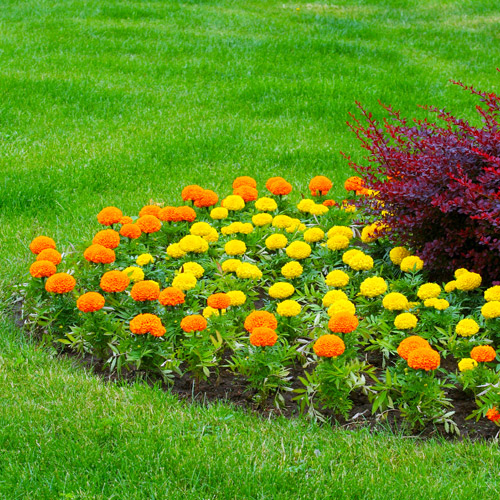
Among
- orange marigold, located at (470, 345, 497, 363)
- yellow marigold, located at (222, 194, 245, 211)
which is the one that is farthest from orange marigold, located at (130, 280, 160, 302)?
orange marigold, located at (470, 345, 497, 363)

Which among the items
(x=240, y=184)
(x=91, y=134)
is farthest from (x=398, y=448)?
(x=91, y=134)

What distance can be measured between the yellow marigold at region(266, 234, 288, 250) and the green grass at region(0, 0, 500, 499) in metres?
1.32

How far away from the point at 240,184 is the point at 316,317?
175 centimetres

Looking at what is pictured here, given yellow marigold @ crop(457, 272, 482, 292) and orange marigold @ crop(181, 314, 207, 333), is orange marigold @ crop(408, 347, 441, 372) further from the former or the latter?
orange marigold @ crop(181, 314, 207, 333)

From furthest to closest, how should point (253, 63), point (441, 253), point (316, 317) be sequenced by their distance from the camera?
point (253, 63)
point (441, 253)
point (316, 317)

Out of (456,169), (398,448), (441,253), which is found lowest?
(398,448)

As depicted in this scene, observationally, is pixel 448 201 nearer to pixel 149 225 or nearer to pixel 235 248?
pixel 235 248

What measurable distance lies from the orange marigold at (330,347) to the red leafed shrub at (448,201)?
3.81 feet

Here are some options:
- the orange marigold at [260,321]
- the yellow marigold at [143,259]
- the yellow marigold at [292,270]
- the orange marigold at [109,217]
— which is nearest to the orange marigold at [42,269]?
the yellow marigold at [143,259]

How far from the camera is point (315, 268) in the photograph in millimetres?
4402

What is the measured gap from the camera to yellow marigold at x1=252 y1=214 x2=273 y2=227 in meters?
4.64

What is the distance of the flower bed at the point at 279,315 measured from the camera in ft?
10.4

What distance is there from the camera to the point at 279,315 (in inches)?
145

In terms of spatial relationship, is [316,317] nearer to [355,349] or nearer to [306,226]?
[355,349]
